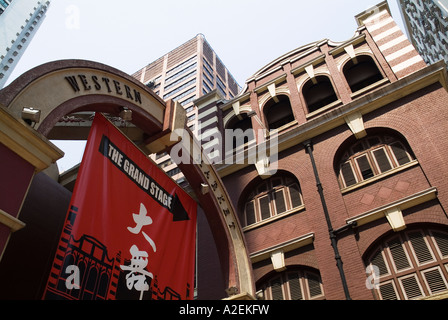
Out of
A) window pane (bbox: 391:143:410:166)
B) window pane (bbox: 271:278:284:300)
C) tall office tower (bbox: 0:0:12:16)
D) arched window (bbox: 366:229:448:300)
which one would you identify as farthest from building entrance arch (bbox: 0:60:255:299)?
tall office tower (bbox: 0:0:12:16)

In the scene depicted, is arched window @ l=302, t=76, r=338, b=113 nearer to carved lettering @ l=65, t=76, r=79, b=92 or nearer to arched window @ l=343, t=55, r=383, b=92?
arched window @ l=343, t=55, r=383, b=92

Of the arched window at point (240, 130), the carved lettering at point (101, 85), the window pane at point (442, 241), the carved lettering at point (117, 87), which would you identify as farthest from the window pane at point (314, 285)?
the carved lettering at point (117, 87)

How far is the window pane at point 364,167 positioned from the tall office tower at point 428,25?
21529 mm

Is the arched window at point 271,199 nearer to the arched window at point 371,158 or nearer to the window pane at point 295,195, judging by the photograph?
the window pane at point 295,195

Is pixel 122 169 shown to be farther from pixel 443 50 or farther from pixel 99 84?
pixel 443 50

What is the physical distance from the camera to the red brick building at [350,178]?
415 inches

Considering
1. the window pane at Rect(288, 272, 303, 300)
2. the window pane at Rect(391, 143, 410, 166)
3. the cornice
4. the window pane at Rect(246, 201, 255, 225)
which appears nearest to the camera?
the cornice

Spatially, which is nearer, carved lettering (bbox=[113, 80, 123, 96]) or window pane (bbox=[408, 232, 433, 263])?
carved lettering (bbox=[113, 80, 123, 96])

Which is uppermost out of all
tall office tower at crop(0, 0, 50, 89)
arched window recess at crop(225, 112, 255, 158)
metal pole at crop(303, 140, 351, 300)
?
tall office tower at crop(0, 0, 50, 89)

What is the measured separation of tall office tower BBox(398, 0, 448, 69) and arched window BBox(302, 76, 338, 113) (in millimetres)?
17984

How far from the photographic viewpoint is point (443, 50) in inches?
1417

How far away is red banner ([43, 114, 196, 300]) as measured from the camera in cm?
671

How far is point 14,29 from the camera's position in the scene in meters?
82.7
